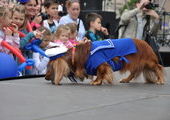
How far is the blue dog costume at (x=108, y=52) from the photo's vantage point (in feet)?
20.6

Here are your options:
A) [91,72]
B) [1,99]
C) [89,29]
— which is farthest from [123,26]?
[1,99]

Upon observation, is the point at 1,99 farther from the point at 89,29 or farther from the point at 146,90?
the point at 89,29

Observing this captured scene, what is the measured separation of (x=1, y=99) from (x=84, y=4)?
9710mm

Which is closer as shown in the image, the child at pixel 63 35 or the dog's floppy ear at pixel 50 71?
the dog's floppy ear at pixel 50 71

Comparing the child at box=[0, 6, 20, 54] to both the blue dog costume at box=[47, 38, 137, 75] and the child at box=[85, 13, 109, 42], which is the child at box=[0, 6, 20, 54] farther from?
the blue dog costume at box=[47, 38, 137, 75]

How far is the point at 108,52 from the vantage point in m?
6.34

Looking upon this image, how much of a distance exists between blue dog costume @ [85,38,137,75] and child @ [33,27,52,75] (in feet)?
5.53

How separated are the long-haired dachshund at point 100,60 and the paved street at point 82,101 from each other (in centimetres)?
15

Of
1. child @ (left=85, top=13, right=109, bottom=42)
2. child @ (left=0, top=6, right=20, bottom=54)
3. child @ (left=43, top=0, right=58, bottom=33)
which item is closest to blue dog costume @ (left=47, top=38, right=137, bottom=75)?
child @ (left=0, top=6, right=20, bottom=54)

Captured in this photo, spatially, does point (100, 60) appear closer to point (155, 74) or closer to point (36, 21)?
point (155, 74)

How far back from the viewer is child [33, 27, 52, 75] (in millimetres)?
7915

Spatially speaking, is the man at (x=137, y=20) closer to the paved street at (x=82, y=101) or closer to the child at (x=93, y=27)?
the child at (x=93, y=27)

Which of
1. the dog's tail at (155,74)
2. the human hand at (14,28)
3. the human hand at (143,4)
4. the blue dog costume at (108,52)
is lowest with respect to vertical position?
the dog's tail at (155,74)

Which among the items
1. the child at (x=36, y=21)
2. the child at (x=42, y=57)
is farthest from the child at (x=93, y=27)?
the child at (x=36, y=21)
